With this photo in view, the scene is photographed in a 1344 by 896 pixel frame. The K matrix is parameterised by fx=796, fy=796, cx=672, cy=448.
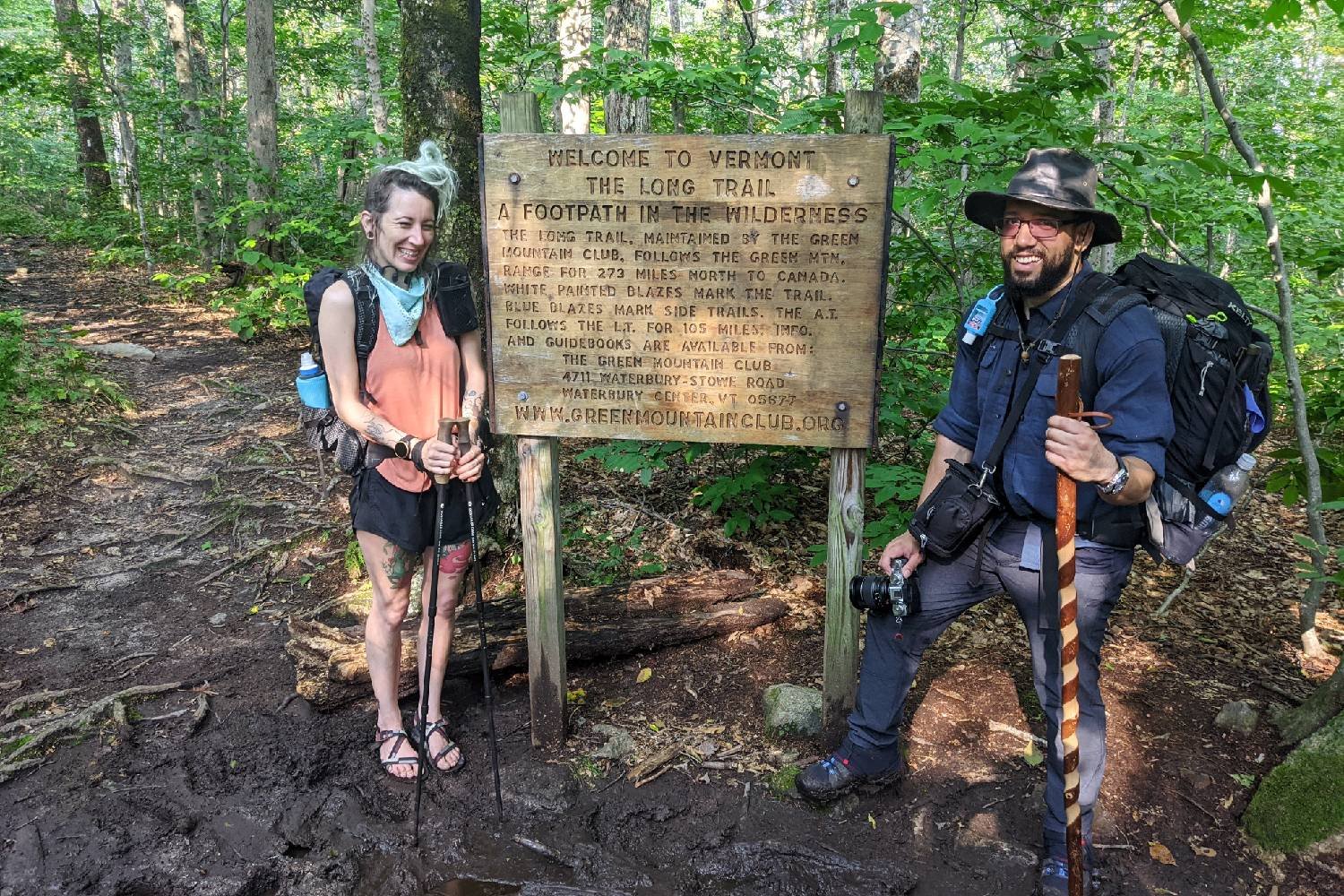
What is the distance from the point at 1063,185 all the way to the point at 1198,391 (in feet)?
2.46

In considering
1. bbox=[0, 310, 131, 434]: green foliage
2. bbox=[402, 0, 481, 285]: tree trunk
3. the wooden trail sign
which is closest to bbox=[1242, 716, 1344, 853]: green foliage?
the wooden trail sign

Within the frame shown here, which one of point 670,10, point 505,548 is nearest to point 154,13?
point 670,10

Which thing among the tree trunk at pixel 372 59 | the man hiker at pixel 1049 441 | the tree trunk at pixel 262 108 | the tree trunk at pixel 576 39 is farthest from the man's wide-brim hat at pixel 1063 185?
the tree trunk at pixel 372 59

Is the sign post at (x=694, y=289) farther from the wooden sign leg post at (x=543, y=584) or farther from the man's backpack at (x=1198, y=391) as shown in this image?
the man's backpack at (x=1198, y=391)

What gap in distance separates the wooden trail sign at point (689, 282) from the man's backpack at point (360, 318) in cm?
13

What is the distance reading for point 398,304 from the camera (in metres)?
2.96

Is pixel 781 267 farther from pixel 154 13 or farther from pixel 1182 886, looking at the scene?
pixel 154 13

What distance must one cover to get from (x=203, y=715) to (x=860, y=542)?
10.3 ft

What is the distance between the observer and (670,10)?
28109 mm

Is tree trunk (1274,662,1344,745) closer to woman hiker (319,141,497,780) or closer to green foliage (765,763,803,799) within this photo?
green foliage (765,763,803,799)

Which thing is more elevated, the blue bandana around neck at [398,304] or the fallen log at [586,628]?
the blue bandana around neck at [398,304]

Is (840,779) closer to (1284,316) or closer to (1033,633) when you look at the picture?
(1033,633)

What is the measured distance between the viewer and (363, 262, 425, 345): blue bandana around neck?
9.66 ft

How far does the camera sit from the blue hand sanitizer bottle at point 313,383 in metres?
3.04
